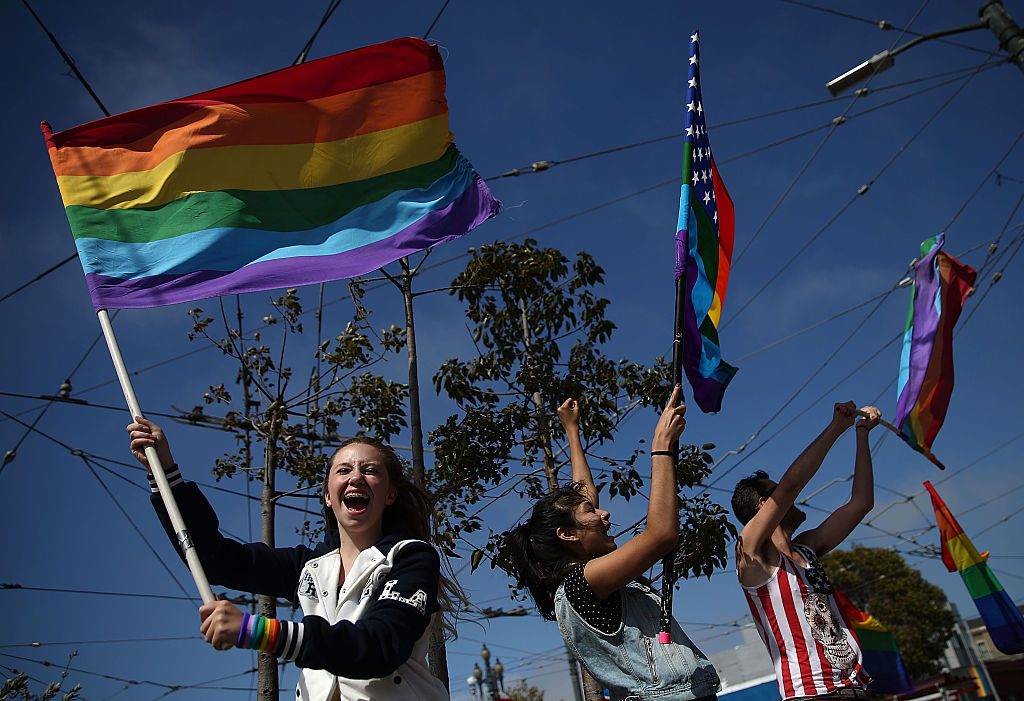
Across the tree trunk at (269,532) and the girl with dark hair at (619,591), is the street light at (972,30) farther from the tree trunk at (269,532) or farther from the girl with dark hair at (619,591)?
the tree trunk at (269,532)

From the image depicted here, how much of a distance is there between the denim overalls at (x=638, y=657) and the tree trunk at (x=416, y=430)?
131 inches

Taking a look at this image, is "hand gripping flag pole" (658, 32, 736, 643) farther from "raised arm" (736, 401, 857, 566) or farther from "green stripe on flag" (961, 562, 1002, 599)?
"green stripe on flag" (961, 562, 1002, 599)

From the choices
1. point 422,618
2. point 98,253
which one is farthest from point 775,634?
point 98,253

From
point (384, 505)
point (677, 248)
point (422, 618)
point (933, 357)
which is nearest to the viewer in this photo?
point (422, 618)

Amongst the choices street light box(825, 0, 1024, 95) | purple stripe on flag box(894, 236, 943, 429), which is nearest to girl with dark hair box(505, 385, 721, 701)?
purple stripe on flag box(894, 236, 943, 429)

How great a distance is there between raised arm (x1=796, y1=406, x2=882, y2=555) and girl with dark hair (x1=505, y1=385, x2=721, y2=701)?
1.28 m

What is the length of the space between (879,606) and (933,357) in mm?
34798

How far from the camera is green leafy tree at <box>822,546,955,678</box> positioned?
112 ft

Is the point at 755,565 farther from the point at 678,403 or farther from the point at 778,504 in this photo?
the point at 678,403

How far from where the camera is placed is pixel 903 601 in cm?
3538

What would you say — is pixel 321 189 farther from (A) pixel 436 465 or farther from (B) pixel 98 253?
(A) pixel 436 465

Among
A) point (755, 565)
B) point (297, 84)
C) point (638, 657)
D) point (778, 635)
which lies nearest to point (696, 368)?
point (755, 565)

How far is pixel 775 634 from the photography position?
3363 millimetres

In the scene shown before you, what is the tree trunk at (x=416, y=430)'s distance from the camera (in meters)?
6.68
